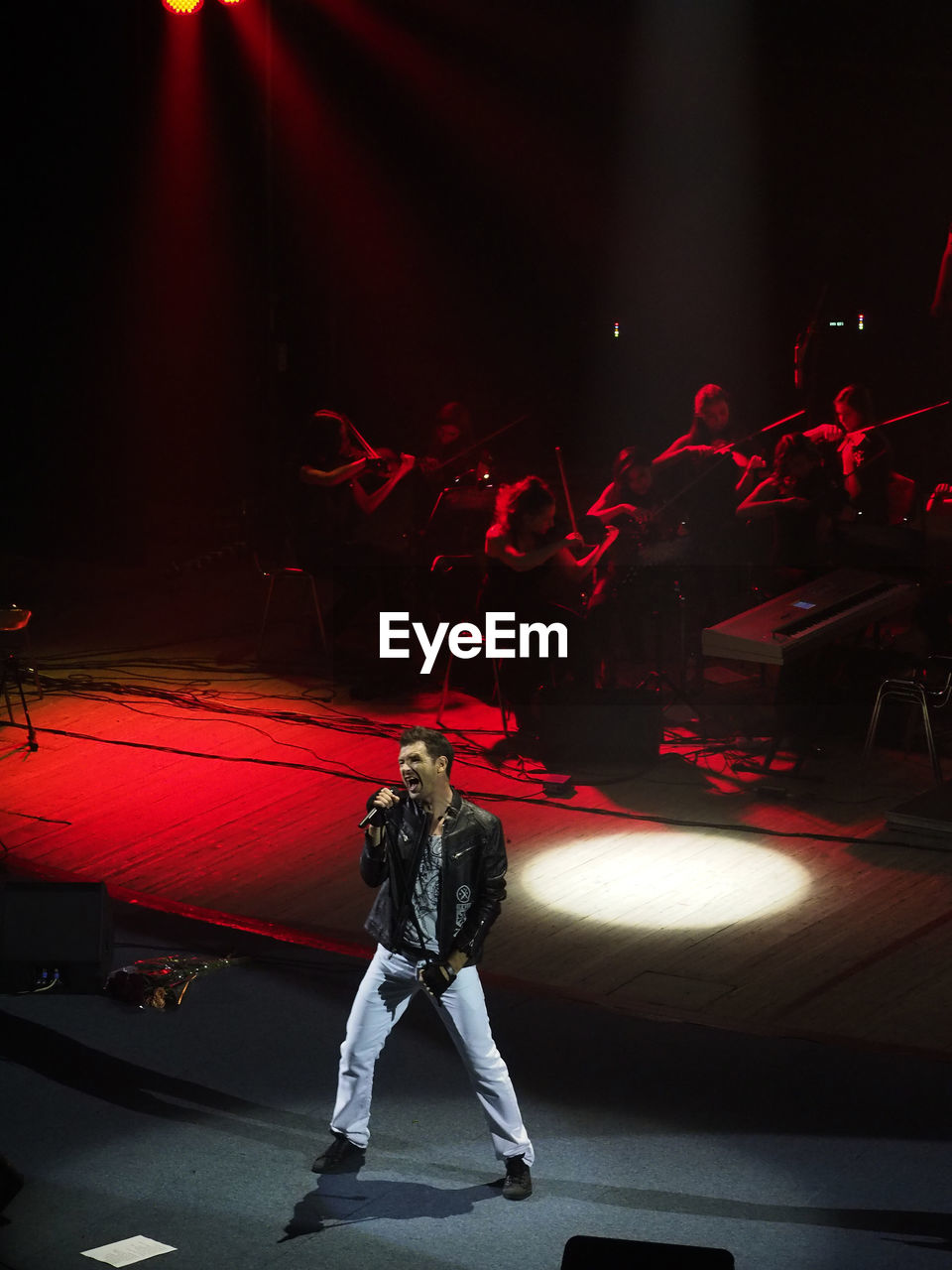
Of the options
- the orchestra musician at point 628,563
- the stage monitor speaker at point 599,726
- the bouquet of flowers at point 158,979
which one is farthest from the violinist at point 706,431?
the bouquet of flowers at point 158,979

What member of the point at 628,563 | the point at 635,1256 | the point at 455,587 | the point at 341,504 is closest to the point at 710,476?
the point at 628,563

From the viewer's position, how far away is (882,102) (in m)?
13.1

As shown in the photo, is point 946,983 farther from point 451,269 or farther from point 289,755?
point 451,269

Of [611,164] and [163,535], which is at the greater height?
[611,164]

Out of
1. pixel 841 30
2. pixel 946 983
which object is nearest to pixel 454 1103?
pixel 946 983

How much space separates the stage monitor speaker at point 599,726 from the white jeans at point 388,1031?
12.9ft

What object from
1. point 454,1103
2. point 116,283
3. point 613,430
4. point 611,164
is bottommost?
point 454,1103

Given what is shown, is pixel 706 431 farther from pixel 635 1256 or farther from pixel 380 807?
pixel 635 1256

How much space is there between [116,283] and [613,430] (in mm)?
4886

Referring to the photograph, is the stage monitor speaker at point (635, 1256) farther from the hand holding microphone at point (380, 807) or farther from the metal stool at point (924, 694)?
the metal stool at point (924, 694)

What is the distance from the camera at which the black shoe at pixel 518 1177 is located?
4602 millimetres

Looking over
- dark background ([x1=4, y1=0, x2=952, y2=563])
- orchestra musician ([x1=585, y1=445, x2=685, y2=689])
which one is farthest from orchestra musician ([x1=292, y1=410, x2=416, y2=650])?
dark background ([x1=4, y1=0, x2=952, y2=563])

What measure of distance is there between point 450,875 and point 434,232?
36.6ft

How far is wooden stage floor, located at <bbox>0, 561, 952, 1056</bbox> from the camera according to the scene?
20.2 feet
